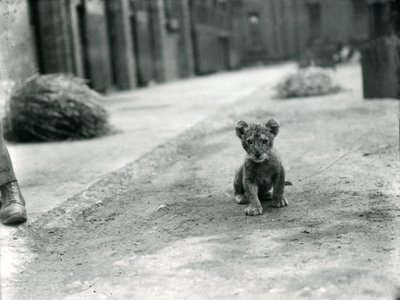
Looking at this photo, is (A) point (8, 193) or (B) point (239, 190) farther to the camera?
Result: (B) point (239, 190)

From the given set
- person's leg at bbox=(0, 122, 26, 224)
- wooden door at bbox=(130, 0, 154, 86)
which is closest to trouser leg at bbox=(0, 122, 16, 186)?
person's leg at bbox=(0, 122, 26, 224)

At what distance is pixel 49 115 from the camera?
616 cm

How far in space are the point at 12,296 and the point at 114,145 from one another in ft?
10.5

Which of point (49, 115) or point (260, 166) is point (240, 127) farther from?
point (49, 115)

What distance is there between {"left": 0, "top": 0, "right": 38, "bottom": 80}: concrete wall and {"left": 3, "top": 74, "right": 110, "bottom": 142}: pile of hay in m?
3.21

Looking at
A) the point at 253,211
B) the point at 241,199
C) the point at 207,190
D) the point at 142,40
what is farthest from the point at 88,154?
the point at 142,40

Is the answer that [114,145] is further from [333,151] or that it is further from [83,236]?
[83,236]

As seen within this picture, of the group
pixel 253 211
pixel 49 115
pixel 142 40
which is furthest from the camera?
pixel 142 40

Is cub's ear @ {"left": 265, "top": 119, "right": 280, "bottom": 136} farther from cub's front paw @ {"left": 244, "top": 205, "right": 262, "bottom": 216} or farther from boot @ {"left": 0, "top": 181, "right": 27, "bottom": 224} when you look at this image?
boot @ {"left": 0, "top": 181, "right": 27, "bottom": 224}

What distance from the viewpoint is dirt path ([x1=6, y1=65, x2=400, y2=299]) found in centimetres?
222

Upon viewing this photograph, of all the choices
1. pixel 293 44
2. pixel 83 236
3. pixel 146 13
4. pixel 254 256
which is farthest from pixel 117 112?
pixel 293 44

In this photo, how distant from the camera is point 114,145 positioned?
548 centimetres

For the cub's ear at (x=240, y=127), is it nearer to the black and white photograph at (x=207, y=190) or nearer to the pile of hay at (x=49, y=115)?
the black and white photograph at (x=207, y=190)

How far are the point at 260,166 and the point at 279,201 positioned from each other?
0.71 ft
